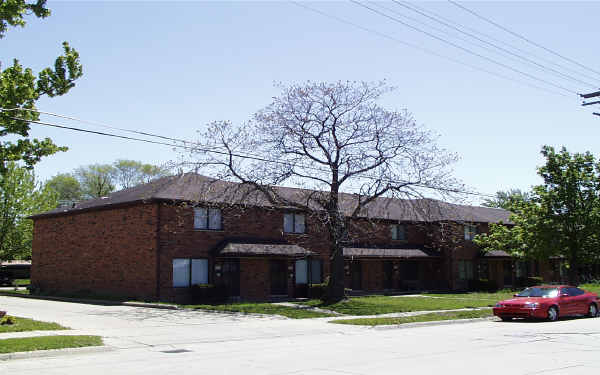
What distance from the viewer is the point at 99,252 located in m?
33.7

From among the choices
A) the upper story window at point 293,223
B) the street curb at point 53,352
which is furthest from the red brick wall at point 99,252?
the street curb at point 53,352

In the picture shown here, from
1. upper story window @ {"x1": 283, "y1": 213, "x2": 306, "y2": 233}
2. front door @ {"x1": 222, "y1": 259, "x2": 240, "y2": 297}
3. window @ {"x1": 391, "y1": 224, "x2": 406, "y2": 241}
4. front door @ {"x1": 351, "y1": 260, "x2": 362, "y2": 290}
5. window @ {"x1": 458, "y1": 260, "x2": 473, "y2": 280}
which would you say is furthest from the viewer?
window @ {"x1": 458, "y1": 260, "x2": 473, "y2": 280}

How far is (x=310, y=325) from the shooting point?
66.4 ft

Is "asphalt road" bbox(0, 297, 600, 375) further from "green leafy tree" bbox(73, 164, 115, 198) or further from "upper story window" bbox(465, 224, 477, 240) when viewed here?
"green leafy tree" bbox(73, 164, 115, 198)

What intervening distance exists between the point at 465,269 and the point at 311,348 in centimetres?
3202

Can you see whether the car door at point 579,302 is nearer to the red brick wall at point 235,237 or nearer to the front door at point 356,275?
the red brick wall at point 235,237

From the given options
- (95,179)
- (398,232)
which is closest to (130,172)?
(95,179)

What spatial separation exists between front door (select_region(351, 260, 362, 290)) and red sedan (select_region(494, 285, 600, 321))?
56.5ft

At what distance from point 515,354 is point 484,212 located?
38.8 meters

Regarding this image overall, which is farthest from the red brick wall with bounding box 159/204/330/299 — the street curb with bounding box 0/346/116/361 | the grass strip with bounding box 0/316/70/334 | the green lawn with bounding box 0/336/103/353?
the street curb with bounding box 0/346/116/361

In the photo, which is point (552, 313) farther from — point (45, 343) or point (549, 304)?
point (45, 343)

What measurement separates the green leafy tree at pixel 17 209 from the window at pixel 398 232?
1160 inches

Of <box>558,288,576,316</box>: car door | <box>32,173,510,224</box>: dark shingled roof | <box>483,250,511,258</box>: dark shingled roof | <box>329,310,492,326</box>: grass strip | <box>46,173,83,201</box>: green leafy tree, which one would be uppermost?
<box>46,173,83,201</box>: green leafy tree

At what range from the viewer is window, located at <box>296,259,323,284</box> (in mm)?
35469
